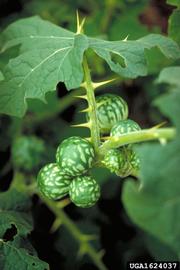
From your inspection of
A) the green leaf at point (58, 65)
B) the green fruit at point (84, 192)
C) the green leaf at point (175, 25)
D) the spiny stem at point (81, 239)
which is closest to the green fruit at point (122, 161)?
the green fruit at point (84, 192)

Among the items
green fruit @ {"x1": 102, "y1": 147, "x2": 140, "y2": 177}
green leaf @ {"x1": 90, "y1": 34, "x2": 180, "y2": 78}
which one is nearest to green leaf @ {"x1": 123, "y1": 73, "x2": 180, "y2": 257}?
green fruit @ {"x1": 102, "y1": 147, "x2": 140, "y2": 177}

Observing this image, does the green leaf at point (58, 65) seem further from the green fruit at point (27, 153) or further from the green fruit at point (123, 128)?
the green fruit at point (27, 153)

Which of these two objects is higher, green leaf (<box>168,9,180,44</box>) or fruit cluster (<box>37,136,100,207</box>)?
green leaf (<box>168,9,180,44</box>)

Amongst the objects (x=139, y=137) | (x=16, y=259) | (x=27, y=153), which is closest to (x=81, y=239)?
(x=27, y=153)

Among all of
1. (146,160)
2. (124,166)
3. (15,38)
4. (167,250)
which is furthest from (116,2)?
(146,160)

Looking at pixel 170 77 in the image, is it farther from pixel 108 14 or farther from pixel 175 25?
pixel 108 14

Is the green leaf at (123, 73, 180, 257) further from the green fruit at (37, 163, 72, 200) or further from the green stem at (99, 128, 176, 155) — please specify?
the green fruit at (37, 163, 72, 200)
